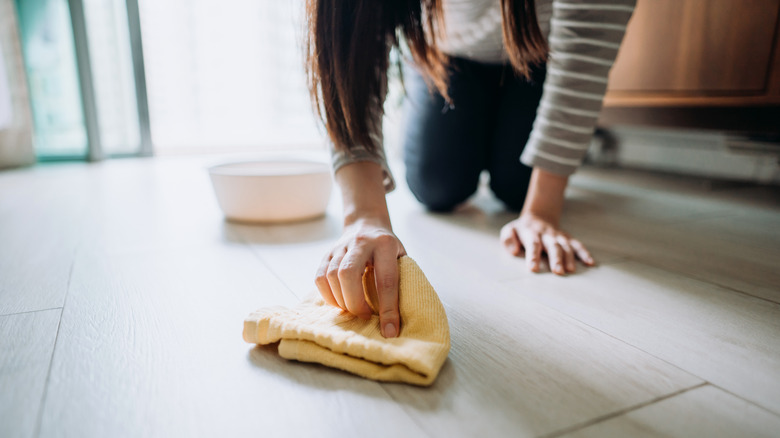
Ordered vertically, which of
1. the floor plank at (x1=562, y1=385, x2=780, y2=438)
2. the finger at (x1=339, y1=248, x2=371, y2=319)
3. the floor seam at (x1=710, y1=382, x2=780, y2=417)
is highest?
the finger at (x1=339, y1=248, x2=371, y2=319)

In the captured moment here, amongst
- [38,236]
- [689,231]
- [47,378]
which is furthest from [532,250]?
[38,236]

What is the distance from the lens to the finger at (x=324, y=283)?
50 centimetres

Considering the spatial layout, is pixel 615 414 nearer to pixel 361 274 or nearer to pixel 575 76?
pixel 361 274

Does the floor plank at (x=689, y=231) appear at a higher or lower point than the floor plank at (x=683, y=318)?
lower

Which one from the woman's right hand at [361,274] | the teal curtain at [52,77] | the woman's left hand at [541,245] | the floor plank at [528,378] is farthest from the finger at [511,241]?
the teal curtain at [52,77]

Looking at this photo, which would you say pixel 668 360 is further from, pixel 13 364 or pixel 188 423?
pixel 13 364

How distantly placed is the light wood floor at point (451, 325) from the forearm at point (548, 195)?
0.34ft

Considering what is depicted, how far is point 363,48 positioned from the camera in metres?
0.58

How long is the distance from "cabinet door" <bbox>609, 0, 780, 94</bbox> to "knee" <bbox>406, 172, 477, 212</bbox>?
0.73m

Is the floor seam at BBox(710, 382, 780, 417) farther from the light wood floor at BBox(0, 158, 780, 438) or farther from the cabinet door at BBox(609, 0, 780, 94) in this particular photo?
the cabinet door at BBox(609, 0, 780, 94)

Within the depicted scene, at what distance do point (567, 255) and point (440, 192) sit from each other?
1.38 ft

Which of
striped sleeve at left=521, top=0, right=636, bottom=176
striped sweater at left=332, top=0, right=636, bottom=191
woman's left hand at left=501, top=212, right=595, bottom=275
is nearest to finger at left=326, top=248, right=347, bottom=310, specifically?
striped sweater at left=332, top=0, right=636, bottom=191

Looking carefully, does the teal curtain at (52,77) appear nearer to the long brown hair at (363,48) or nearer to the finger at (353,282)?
the long brown hair at (363,48)

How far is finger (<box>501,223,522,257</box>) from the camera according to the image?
804 mm
